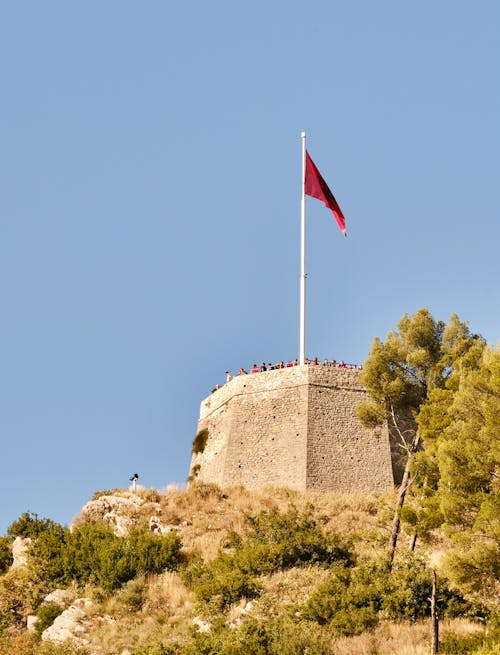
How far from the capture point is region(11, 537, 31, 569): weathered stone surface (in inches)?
1063

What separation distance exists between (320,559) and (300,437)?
10755mm

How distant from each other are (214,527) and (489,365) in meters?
13.3

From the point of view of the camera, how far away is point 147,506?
30.3m

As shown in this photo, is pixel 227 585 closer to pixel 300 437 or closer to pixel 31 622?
pixel 31 622

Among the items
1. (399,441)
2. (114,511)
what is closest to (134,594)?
(114,511)

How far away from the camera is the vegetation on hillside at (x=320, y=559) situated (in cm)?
1822

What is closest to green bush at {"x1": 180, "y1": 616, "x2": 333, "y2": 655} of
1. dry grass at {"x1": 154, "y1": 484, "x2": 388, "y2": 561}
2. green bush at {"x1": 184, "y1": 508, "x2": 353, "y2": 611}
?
green bush at {"x1": 184, "y1": 508, "x2": 353, "y2": 611}

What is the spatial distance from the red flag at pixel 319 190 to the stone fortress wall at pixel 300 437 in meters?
7.17

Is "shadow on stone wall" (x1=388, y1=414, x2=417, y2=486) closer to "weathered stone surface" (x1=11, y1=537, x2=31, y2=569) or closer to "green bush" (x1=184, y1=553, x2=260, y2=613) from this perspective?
"green bush" (x1=184, y1=553, x2=260, y2=613)

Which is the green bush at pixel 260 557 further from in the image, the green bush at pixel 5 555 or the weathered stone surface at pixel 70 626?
the green bush at pixel 5 555

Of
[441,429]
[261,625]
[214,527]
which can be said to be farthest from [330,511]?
[261,625]

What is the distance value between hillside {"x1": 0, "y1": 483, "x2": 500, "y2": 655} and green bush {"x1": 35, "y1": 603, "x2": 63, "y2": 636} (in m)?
0.04

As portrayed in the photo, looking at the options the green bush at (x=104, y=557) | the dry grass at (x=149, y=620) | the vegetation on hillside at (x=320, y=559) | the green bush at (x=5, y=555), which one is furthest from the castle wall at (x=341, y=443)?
the green bush at (x=5, y=555)

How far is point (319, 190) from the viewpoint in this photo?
37.8 meters
